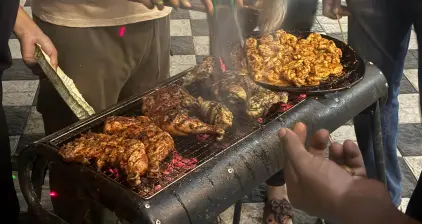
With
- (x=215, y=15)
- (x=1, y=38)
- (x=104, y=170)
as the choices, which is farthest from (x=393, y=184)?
(x=1, y=38)

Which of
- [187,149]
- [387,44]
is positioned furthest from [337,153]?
[387,44]

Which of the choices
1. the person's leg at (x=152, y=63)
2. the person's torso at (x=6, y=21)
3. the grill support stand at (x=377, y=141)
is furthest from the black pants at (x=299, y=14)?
the person's torso at (x=6, y=21)

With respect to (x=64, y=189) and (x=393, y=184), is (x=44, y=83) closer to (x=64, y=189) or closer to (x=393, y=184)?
(x=64, y=189)

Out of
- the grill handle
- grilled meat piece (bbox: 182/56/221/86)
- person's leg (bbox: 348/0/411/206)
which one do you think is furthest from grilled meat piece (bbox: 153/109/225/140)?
person's leg (bbox: 348/0/411/206)

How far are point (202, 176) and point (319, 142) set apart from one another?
585 millimetres

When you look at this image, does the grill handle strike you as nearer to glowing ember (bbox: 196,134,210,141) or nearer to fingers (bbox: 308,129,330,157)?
glowing ember (bbox: 196,134,210,141)

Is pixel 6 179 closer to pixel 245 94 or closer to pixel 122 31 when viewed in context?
pixel 122 31

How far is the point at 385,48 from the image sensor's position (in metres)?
3.25

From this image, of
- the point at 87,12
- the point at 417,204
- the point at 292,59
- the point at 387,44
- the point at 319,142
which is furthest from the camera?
the point at 387,44

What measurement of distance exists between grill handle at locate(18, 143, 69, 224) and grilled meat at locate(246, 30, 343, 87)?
124cm

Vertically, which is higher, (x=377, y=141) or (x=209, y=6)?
(x=209, y=6)

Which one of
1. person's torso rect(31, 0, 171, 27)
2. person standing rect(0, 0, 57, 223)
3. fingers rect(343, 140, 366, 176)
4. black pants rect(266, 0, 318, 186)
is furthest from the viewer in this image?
black pants rect(266, 0, 318, 186)

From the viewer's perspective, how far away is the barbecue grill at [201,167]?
1.84m

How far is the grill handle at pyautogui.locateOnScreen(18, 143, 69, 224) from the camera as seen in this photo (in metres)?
2.09
